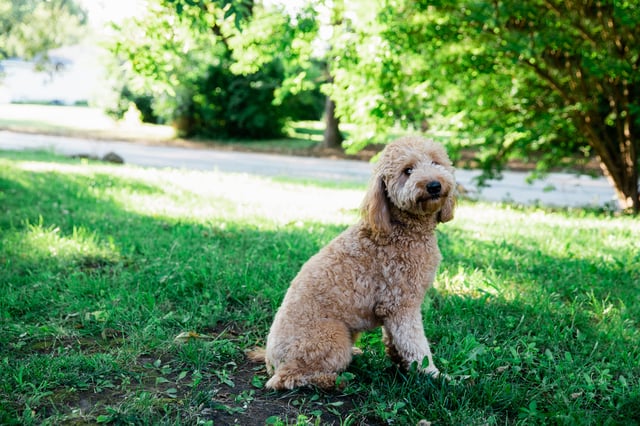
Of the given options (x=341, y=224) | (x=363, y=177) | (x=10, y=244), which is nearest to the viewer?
(x=10, y=244)

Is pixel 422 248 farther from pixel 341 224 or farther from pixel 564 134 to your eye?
pixel 564 134

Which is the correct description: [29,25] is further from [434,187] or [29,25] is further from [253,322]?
[434,187]

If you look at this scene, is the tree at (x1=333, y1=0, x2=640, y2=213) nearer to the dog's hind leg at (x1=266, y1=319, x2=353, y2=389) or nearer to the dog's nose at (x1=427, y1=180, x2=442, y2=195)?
the dog's nose at (x1=427, y1=180, x2=442, y2=195)

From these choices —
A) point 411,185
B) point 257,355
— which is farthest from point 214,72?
point 411,185

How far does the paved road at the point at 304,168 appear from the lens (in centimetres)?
1310

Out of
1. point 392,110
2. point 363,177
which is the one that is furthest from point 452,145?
point 363,177

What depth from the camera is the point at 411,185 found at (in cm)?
321

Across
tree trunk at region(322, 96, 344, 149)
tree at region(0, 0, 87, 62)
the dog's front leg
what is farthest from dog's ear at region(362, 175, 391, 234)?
tree at region(0, 0, 87, 62)

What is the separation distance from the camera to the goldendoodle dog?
313cm

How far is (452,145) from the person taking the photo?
994 cm

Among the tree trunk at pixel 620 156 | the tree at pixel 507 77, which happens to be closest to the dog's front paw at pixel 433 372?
the tree at pixel 507 77

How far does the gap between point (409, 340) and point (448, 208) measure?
33.2 inches

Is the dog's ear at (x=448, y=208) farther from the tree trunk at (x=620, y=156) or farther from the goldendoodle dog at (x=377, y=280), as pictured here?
the tree trunk at (x=620, y=156)

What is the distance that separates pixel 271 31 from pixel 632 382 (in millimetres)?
8235
